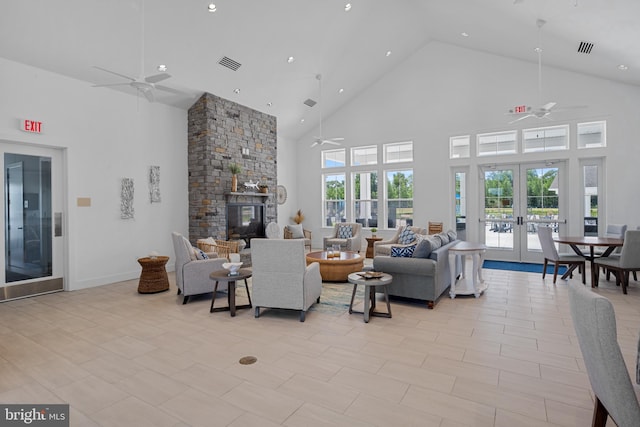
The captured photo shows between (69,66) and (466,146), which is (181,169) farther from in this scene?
(466,146)

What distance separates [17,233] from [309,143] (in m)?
7.57

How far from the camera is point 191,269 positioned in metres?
4.92

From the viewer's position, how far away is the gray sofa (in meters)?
4.45

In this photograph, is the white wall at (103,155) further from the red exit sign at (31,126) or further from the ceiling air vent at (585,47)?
the ceiling air vent at (585,47)

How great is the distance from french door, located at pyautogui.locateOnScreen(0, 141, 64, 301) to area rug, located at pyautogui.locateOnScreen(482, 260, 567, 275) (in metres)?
8.45

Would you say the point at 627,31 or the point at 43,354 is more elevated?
the point at 627,31

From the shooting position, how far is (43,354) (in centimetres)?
325

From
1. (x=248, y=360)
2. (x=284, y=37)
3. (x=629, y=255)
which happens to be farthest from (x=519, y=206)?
(x=248, y=360)

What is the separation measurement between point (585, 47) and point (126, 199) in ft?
29.2

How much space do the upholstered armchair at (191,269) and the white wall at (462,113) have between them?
19.5 feet

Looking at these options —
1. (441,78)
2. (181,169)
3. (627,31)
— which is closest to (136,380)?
(181,169)

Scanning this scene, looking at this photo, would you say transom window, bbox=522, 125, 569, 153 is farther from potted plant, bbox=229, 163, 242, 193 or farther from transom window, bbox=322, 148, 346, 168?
potted plant, bbox=229, 163, 242, 193

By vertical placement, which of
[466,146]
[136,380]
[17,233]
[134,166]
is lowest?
[136,380]

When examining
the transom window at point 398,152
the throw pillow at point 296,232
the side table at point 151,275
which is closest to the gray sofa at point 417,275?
the side table at point 151,275
